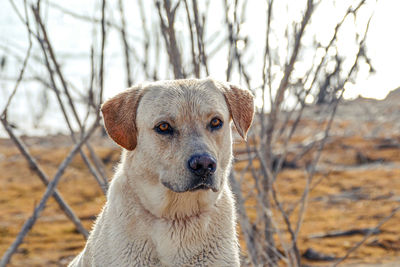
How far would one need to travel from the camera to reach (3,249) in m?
8.05

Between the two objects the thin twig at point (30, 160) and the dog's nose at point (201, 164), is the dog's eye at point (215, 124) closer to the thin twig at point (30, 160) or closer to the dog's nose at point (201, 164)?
the dog's nose at point (201, 164)

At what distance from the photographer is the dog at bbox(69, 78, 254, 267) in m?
3.21

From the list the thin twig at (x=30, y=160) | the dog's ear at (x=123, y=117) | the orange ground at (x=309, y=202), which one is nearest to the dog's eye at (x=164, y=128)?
the dog's ear at (x=123, y=117)

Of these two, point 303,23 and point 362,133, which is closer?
point 303,23

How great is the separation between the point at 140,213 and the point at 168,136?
0.49 m

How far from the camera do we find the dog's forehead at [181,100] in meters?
3.43

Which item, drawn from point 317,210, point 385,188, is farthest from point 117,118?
point 385,188

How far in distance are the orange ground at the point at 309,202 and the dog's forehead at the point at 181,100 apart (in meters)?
2.12

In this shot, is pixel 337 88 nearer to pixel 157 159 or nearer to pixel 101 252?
pixel 157 159

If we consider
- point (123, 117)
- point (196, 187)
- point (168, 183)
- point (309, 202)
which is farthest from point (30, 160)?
point (309, 202)

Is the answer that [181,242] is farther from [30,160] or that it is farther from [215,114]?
[30,160]

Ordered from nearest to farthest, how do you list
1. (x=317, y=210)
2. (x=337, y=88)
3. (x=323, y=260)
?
(x=337, y=88)
(x=323, y=260)
(x=317, y=210)

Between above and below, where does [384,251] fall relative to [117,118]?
below

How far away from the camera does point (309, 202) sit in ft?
33.3
